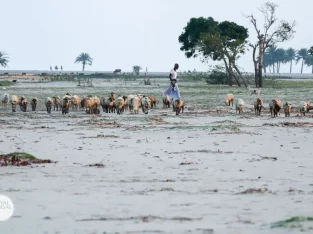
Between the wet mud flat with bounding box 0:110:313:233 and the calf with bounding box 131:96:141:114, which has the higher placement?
the wet mud flat with bounding box 0:110:313:233

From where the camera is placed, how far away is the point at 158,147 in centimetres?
1605

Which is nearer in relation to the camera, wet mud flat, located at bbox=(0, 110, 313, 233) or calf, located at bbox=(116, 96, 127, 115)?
wet mud flat, located at bbox=(0, 110, 313, 233)

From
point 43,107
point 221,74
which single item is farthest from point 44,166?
point 221,74

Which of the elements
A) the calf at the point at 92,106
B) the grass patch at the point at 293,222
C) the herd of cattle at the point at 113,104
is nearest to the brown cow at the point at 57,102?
the herd of cattle at the point at 113,104

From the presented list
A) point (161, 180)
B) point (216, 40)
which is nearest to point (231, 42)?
point (216, 40)

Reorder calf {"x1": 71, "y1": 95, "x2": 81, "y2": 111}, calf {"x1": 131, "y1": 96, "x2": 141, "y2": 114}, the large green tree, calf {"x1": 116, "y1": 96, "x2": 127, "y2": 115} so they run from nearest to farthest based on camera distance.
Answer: calf {"x1": 131, "y1": 96, "x2": 141, "y2": 114} → calf {"x1": 116, "y1": 96, "x2": 127, "y2": 115} → calf {"x1": 71, "y1": 95, "x2": 81, "y2": 111} → the large green tree

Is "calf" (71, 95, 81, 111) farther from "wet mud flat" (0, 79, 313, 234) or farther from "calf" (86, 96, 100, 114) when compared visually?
"wet mud flat" (0, 79, 313, 234)

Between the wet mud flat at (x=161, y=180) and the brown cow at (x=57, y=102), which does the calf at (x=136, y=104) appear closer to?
the brown cow at (x=57, y=102)

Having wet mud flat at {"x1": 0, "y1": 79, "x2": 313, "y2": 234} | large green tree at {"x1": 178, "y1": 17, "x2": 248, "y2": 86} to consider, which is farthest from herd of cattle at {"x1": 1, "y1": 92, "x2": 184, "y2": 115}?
large green tree at {"x1": 178, "y1": 17, "x2": 248, "y2": 86}

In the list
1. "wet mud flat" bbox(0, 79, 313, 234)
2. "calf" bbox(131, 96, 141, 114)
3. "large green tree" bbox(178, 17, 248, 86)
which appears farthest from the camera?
"large green tree" bbox(178, 17, 248, 86)

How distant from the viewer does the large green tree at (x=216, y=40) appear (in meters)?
67.5

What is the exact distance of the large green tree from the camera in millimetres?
67500

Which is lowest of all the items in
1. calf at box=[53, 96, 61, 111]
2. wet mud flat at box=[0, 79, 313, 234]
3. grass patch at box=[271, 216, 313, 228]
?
calf at box=[53, 96, 61, 111]

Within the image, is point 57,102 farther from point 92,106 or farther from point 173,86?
point 173,86
